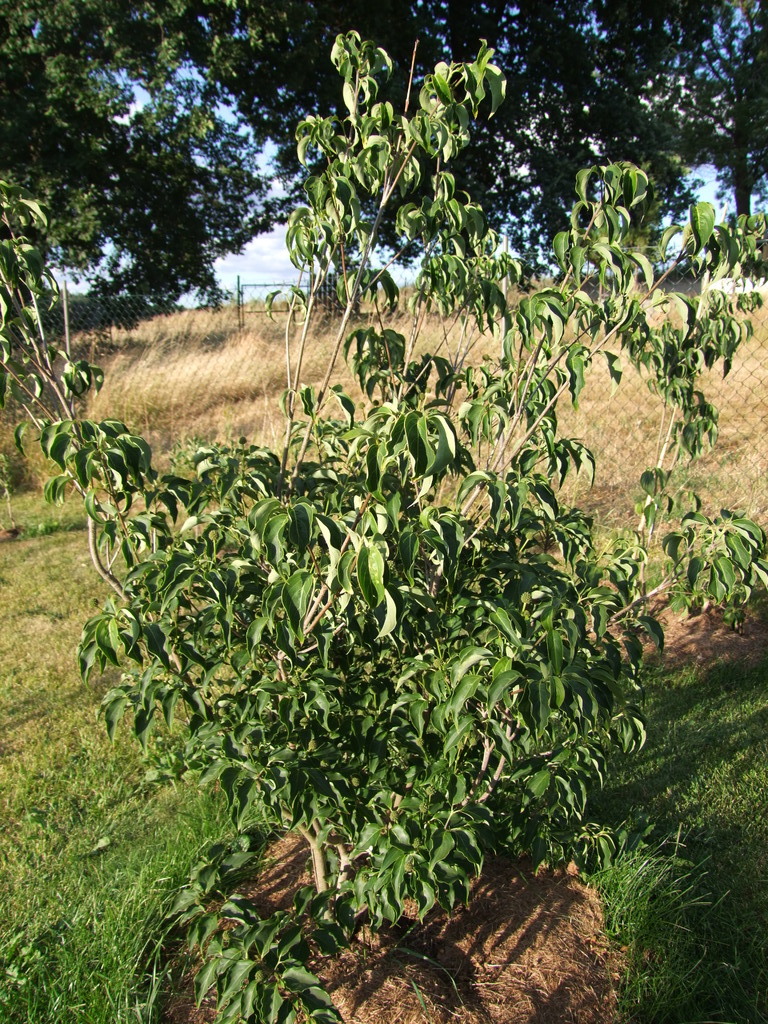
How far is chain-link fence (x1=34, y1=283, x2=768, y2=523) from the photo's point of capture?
560 centimetres

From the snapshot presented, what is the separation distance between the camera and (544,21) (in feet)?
48.9

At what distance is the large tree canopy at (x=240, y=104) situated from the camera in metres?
12.4

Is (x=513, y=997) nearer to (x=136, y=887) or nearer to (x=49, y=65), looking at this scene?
(x=136, y=887)

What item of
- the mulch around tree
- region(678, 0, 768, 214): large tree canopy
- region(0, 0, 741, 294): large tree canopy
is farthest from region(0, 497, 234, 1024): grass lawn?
region(678, 0, 768, 214): large tree canopy

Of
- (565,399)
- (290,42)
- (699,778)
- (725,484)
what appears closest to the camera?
(699,778)

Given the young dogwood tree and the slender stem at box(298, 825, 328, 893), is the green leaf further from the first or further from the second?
the slender stem at box(298, 825, 328, 893)

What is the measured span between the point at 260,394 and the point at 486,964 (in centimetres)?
816

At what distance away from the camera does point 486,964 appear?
1.98 m

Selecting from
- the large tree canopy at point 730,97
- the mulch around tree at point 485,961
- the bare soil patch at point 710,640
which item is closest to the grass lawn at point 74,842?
the mulch around tree at point 485,961

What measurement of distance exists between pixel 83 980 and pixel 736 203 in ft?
84.5

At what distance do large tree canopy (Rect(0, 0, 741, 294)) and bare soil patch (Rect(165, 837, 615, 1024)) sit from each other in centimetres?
1310

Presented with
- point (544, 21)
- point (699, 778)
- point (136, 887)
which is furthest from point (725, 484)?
point (544, 21)

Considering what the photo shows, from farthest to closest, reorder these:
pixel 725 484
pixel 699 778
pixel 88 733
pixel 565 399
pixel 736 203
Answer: pixel 736 203, pixel 565 399, pixel 725 484, pixel 88 733, pixel 699 778

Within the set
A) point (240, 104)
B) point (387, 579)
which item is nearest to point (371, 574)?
point (387, 579)
